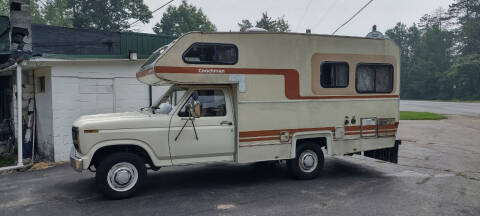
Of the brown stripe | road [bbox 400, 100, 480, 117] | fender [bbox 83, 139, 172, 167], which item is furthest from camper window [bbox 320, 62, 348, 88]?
road [bbox 400, 100, 480, 117]

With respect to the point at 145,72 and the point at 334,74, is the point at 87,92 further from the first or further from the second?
the point at 334,74

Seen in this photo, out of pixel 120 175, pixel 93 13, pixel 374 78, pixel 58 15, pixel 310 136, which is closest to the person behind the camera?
pixel 120 175

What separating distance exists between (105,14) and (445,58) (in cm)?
6286

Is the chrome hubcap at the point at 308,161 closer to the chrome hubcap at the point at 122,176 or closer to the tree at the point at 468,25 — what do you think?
the chrome hubcap at the point at 122,176

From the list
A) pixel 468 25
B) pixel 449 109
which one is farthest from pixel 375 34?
pixel 468 25

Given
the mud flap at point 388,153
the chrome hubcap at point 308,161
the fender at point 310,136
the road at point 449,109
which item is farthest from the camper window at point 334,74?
the road at point 449,109

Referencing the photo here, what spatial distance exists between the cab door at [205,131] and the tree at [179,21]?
2089 inches

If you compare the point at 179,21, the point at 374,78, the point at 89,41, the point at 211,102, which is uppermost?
the point at 179,21

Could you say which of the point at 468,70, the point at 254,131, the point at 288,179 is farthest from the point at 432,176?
the point at 468,70

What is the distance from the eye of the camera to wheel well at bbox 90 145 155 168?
6.54m

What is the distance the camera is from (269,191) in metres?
6.93

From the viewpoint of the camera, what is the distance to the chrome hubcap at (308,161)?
7.77 meters

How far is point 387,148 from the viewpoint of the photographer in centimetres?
854

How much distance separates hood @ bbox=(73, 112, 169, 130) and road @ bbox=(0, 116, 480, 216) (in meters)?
1.27
